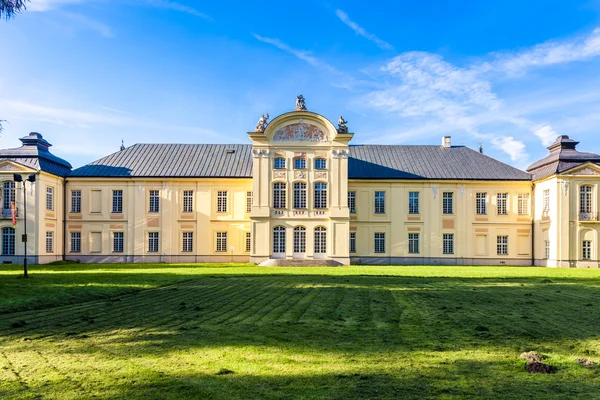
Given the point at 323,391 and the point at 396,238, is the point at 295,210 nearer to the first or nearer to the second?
the point at 396,238

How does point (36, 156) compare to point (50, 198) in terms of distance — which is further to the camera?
point (50, 198)

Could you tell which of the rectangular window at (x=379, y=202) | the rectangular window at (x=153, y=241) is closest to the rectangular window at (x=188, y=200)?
the rectangular window at (x=153, y=241)

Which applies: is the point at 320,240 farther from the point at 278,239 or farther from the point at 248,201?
the point at 248,201

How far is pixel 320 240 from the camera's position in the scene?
3703 cm

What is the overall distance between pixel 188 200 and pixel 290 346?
3393 centimetres

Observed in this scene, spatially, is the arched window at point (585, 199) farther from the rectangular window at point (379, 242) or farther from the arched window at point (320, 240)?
the arched window at point (320, 240)

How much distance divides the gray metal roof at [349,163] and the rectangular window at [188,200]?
140 centimetres

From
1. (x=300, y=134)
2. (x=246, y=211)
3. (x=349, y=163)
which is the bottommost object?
(x=246, y=211)

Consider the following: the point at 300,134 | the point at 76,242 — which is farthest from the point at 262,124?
the point at 76,242

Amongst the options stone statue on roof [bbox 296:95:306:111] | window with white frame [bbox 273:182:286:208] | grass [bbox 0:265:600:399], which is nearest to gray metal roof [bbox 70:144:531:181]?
window with white frame [bbox 273:182:286:208]

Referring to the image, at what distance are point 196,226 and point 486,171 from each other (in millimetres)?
24308

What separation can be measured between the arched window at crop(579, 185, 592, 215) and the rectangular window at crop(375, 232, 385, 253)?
14743mm

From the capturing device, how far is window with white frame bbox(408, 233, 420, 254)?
40156 mm

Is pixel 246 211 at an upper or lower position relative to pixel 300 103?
lower
